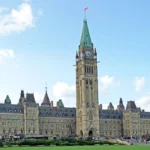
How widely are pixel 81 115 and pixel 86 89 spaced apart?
11258mm

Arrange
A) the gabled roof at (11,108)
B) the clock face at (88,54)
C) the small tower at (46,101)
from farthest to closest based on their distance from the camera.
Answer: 1. the small tower at (46,101)
2. the clock face at (88,54)
3. the gabled roof at (11,108)

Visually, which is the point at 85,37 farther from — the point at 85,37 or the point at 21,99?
the point at 21,99

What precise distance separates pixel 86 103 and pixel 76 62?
21.4m

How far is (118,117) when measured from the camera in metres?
170

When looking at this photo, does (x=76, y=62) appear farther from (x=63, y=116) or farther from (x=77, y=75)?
(x=63, y=116)

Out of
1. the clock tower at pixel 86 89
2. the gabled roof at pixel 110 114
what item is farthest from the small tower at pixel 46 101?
the gabled roof at pixel 110 114

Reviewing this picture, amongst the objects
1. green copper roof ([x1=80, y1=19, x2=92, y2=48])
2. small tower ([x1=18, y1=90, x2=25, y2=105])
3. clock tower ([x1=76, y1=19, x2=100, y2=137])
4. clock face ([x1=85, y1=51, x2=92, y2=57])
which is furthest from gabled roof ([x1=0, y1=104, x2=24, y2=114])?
green copper roof ([x1=80, y1=19, x2=92, y2=48])

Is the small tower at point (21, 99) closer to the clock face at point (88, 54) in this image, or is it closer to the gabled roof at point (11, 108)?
the gabled roof at point (11, 108)

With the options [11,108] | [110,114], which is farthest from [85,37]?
[11,108]

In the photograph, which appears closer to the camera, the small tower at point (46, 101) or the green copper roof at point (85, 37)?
the green copper roof at point (85, 37)

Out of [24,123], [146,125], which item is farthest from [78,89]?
[146,125]

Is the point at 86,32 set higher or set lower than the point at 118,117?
higher

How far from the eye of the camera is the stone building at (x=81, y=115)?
139750mm

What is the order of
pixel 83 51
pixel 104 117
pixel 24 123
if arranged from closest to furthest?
pixel 24 123 → pixel 83 51 → pixel 104 117
